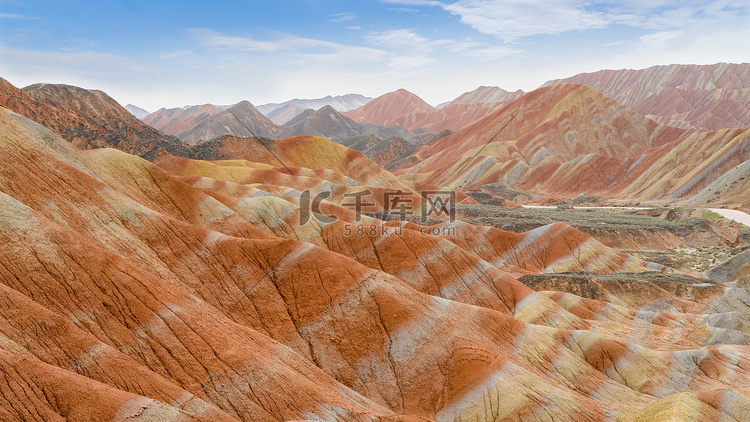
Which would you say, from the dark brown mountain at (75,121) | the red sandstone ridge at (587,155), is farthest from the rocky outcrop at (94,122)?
the red sandstone ridge at (587,155)

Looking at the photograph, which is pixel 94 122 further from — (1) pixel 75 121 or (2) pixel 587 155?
(2) pixel 587 155

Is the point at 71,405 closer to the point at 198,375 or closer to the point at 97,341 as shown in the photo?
the point at 97,341

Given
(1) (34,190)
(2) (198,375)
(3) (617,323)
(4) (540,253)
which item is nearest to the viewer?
(2) (198,375)

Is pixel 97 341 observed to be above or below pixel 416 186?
above

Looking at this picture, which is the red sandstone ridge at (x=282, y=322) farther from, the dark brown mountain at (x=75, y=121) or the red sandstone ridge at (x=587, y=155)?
the red sandstone ridge at (x=587, y=155)

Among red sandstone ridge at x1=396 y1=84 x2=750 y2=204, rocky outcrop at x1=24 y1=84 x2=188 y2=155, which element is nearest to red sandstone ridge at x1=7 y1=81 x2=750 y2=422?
rocky outcrop at x1=24 y1=84 x2=188 y2=155

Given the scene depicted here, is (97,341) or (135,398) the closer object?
(135,398)

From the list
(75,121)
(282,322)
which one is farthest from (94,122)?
(282,322)

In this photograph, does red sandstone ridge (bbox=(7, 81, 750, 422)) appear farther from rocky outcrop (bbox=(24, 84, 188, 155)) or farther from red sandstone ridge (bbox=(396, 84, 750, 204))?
red sandstone ridge (bbox=(396, 84, 750, 204))

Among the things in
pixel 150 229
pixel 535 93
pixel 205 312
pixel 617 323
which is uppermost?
pixel 535 93

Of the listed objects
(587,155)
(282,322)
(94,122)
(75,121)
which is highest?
(94,122)

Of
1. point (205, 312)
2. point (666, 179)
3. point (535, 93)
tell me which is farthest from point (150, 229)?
point (535, 93)
